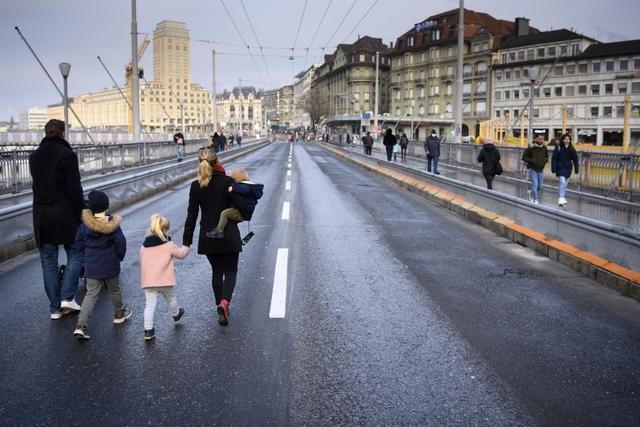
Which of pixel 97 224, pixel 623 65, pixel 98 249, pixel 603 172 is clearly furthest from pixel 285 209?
pixel 623 65

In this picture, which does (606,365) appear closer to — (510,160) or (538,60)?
(510,160)

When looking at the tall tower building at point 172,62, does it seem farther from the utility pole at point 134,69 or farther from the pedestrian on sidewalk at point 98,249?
the pedestrian on sidewalk at point 98,249

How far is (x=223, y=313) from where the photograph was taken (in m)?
5.52

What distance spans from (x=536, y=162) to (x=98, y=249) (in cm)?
1112

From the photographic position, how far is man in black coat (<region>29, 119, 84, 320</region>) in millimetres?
5648

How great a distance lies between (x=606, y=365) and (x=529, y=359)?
596 millimetres

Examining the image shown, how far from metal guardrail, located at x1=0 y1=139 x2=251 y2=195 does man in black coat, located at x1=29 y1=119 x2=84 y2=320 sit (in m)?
9.87

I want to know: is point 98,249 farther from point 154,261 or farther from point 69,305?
point 69,305

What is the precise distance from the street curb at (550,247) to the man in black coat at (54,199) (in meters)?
6.29

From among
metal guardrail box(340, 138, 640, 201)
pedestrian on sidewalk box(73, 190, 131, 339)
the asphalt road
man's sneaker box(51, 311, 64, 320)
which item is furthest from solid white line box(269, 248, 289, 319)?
metal guardrail box(340, 138, 640, 201)

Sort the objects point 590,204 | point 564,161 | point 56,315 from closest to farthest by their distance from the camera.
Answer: point 56,315 → point 590,204 → point 564,161

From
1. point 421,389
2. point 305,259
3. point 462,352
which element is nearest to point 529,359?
point 462,352

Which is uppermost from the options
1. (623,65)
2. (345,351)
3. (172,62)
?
(172,62)

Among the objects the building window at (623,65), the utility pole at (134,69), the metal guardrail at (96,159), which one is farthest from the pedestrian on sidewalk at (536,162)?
the building window at (623,65)
